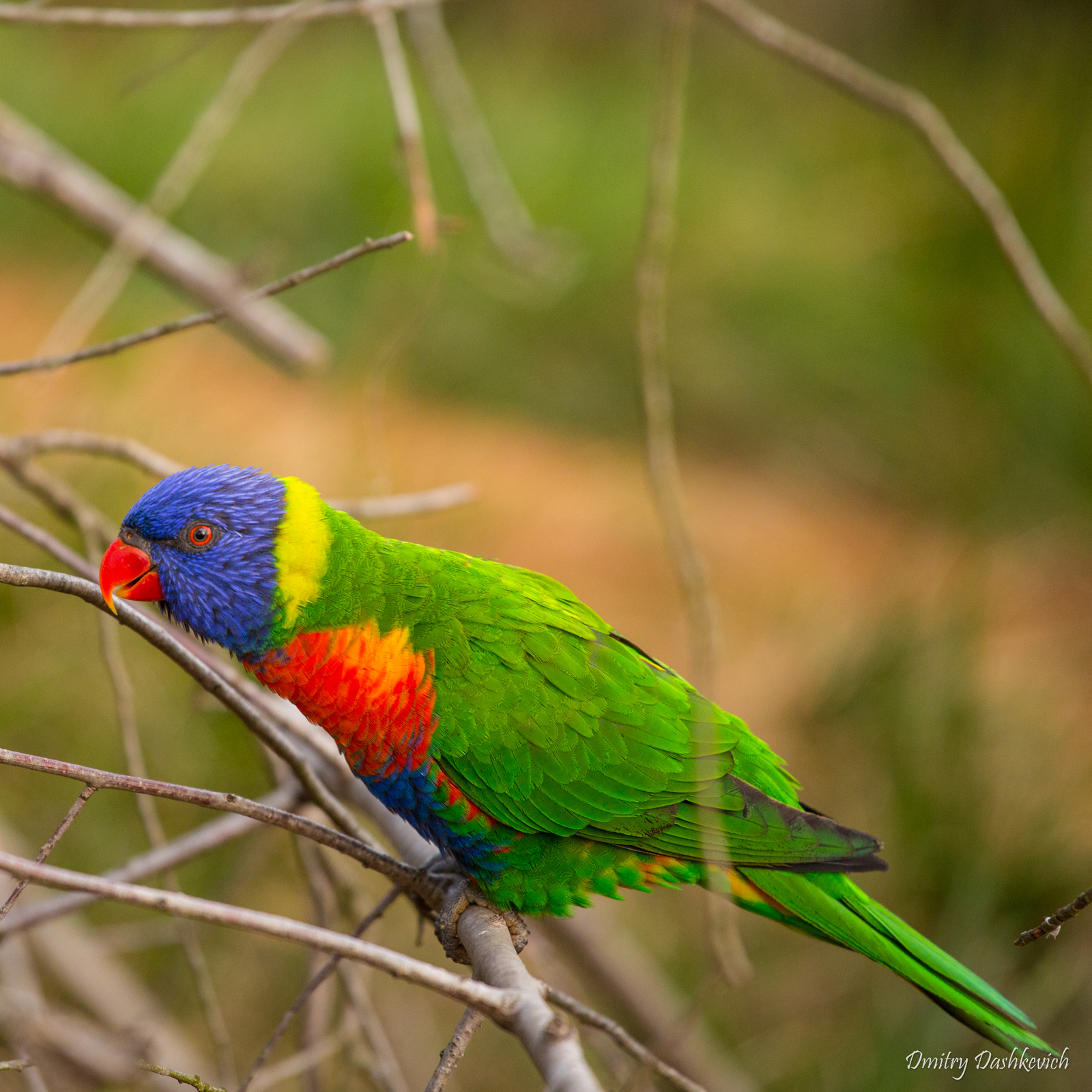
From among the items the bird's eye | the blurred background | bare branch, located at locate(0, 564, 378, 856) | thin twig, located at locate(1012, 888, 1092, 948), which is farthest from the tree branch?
thin twig, located at locate(1012, 888, 1092, 948)

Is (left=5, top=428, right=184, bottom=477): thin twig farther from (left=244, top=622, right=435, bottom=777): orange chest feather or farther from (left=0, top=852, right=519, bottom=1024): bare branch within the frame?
(left=0, top=852, right=519, bottom=1024): bare branch

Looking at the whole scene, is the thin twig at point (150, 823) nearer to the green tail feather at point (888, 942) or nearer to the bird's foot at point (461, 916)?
the bird's foot at point (461, 916)

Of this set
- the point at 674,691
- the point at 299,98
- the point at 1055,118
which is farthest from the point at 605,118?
the point at 674,691

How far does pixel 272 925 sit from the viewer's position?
0.76 meters

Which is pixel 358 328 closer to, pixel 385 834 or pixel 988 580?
pixel 988 580

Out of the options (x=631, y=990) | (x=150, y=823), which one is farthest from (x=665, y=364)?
(x=631, y=990)

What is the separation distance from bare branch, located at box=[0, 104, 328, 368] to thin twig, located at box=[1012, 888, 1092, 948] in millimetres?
1749

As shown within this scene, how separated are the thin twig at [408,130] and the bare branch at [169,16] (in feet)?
0.18

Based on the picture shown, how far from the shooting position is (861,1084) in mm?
2381

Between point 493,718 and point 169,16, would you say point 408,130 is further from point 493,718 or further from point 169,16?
point 493,718

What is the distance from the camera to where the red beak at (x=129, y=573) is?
144 centimetres

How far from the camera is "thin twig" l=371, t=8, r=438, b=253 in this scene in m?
1.62

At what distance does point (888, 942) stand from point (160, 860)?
1165 mm
